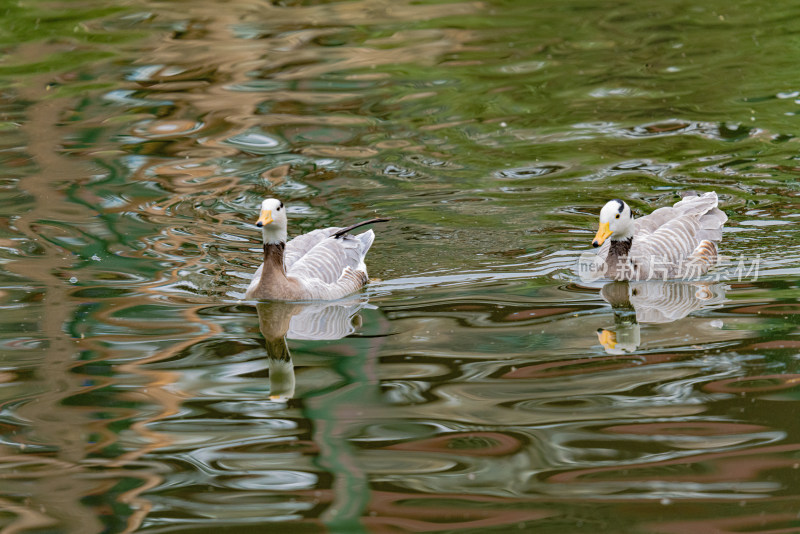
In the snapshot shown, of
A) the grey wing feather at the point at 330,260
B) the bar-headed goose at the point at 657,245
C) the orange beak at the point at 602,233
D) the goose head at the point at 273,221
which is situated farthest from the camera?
the grey wing feather at the point at 330,260

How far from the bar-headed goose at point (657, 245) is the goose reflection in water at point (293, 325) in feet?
7.67

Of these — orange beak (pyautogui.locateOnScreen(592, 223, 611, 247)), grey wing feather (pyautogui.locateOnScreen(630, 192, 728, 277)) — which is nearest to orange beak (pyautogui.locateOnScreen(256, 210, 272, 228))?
orange beak (pyautogui.locateOnScreen(592, 223, 611, 247))

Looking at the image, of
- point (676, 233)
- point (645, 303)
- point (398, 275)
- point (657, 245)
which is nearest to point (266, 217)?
point (398, 275)

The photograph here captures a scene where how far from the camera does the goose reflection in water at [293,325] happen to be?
309 inches

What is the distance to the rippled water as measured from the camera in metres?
5.99

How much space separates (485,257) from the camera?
1064cm

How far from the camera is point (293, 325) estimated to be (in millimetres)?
9086

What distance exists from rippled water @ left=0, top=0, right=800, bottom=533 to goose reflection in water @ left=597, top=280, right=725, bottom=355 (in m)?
0.04

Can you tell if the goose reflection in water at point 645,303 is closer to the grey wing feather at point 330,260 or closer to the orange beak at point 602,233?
the orange beak at point 602,233

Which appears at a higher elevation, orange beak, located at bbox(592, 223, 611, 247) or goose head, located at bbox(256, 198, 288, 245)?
goose head, located at bbox(256, 198, 288, 245)

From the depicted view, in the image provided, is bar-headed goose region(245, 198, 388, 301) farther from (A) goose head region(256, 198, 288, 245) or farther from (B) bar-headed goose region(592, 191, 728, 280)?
(B) bar-headed goose region(592, 191, 728, 280)

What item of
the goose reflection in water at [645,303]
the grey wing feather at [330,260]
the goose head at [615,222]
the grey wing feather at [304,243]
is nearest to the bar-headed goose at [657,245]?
the goose head at [615,222]

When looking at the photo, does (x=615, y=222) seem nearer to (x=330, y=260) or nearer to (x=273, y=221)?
(x=330, y=260)

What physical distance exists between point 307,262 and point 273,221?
0.92 meters
